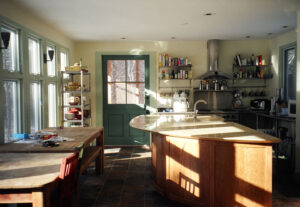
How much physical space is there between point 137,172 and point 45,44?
2942 mm

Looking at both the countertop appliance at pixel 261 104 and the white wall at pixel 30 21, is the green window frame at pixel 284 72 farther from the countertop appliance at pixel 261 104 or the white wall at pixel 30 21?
the white wall at pixel 30 21

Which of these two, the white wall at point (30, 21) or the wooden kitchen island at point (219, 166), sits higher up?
the white wall at point (30, 21)

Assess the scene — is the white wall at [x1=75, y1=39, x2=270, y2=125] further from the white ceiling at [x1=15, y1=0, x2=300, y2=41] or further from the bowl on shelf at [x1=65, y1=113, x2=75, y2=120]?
the bowl on shelf at [x1=65, y1=113, x2=75, y2=120]

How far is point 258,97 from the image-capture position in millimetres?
7168

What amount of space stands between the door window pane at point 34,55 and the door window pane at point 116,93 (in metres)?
2.44

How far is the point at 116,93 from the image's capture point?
7230 millimetres

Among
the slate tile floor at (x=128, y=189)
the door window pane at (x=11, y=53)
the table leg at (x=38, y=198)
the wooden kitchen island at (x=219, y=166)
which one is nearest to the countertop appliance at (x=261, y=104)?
the slate tile floor at (x=128, y=189)

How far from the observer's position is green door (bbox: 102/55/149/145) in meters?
7.18

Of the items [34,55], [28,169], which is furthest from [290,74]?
[28,169]

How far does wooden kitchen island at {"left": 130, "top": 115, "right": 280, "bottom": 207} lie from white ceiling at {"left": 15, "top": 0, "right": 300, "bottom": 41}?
1958mm

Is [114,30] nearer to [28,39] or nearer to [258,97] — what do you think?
[28,39]

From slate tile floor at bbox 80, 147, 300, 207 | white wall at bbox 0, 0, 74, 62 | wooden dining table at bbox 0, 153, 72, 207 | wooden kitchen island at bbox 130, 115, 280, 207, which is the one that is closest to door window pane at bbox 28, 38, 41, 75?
white wall at bbox 0, 0, 74, 62

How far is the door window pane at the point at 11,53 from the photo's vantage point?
12.8 ft

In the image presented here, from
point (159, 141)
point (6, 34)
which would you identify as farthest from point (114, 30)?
point (159, 141)
